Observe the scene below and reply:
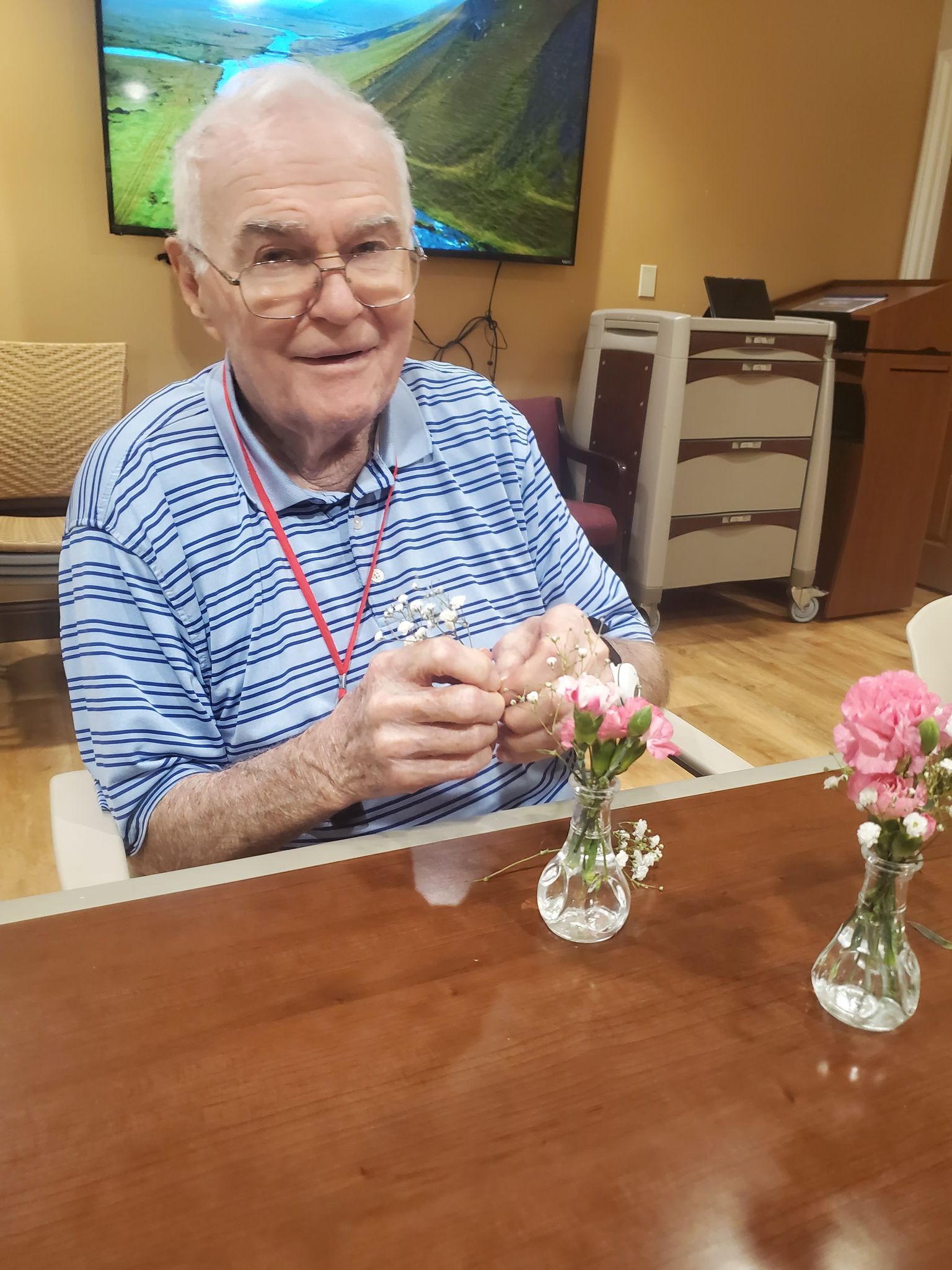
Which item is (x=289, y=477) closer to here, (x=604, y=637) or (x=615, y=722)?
(x=604, y=637)

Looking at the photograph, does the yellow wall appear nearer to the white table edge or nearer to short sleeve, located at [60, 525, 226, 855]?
short sleeve, located at [60, 525, 226, 855]

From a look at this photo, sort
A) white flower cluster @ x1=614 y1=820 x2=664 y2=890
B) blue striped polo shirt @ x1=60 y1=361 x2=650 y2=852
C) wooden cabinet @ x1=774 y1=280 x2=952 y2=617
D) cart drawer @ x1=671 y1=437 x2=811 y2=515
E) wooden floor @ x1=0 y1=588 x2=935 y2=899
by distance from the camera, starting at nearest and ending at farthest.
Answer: white flower cluster @ x1=614 y1=820 x2=664 y2=890
blue striped polo shirt @ x1=60 y1=361 x2=650 y2=852
wooden floor @ x1=0 y1=588 x2=935 y2=899
cart drawer @ x1=671 y1=437 x2=811 y2=515
wooden cabinet @ x1=774 y1=280 x2=952 y2=617

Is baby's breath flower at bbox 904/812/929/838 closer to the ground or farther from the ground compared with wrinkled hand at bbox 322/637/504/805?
farther from the ground

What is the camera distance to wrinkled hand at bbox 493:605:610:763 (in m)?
0.85

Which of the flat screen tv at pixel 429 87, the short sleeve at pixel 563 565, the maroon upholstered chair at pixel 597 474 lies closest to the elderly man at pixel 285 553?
the short sleeve at pixel 563 565

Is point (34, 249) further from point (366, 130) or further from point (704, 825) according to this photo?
point (704, 825)

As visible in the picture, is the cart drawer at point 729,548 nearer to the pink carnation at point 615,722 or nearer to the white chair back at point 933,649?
the white chair back at point 933,649

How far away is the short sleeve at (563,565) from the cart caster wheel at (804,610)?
2745 millimetres

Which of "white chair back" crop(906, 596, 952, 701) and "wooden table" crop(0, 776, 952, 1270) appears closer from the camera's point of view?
"wooden table" crop(0, 776, 952, 1270)

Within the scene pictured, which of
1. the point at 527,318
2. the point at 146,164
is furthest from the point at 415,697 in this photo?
the point at 527,318

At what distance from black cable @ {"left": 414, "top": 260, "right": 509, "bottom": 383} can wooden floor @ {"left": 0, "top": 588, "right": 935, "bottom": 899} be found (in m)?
1.27

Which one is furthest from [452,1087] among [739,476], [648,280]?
[648,280]

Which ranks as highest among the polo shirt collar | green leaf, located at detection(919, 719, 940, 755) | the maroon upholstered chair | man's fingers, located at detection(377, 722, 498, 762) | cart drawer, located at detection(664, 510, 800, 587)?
the polo shirt collar

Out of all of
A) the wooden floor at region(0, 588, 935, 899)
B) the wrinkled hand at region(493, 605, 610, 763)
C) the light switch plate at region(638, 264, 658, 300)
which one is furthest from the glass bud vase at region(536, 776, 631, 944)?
the light switch plate at region(638, 264, 658, 300)
